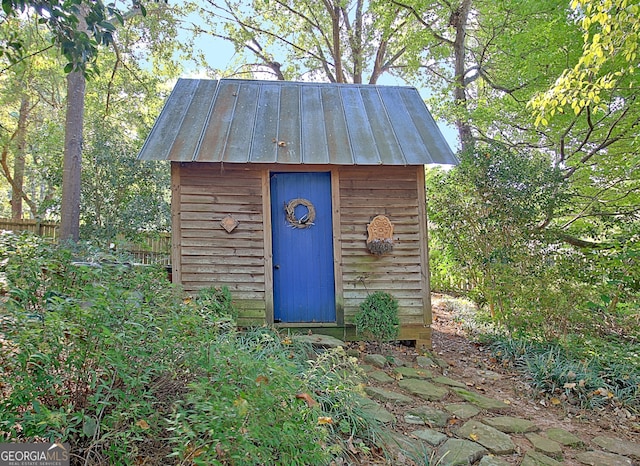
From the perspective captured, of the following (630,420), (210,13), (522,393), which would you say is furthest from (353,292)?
(210,13)

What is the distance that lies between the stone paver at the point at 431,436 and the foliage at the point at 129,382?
30.9 inches

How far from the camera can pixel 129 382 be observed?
1.98m

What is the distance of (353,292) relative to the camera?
17.7 ft

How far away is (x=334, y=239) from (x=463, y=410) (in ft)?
8.64

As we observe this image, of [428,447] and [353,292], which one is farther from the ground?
[353,292]

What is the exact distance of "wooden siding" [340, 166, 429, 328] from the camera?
543cm

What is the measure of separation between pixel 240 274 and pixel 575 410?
13.4ft

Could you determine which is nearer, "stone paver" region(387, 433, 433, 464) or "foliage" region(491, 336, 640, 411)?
"stone paver" region(387, 433, 433, 464)

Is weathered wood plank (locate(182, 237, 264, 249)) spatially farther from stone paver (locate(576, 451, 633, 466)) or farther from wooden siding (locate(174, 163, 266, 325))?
stone paver (locate(576, 451, 633, 466))

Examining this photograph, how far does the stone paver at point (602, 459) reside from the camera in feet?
10.00

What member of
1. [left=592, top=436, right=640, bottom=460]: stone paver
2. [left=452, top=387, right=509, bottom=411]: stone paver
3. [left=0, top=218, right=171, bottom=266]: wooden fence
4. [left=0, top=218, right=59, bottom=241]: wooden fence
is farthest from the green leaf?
[left=0, top=218, right=59, bottom=241]: wooden fence

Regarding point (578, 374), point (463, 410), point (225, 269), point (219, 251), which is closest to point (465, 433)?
point (463, 410)

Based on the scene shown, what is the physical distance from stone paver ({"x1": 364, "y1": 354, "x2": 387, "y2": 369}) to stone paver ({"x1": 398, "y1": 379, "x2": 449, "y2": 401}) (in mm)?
428

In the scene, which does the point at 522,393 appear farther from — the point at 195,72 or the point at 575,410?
the point at 195,72
